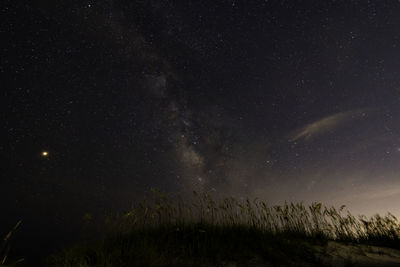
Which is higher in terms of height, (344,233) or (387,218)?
(387,218)

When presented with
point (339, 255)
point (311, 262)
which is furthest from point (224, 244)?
point (339, 255)

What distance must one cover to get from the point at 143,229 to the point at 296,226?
4.99 metres

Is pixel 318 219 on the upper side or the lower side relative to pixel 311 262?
upper

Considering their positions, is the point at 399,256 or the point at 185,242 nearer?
the point at 185,242

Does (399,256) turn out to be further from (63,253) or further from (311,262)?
(63,253)

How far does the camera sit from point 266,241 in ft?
17.7

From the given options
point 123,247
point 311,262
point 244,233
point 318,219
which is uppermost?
point 318,219

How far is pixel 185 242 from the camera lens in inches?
205

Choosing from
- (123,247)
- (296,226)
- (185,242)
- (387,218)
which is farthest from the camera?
(387,218)

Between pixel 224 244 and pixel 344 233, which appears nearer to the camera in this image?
pixel 224 244

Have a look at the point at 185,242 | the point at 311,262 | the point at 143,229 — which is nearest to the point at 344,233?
the point at 311,262

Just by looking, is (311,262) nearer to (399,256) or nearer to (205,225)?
(205,225)

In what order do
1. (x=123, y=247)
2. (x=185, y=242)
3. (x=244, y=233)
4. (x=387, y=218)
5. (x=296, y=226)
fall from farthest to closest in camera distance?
(x=387, y=218) < (x=296, y=226) < (x=244, y=233) < (x=185, y=242) < (x=123, y=247)

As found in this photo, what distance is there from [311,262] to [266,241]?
102cm
